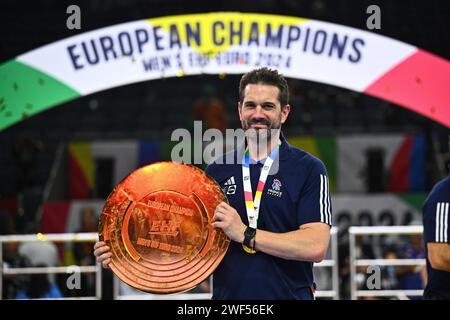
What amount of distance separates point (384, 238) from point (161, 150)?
12.3 ft

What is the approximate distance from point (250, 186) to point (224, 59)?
4034 mm

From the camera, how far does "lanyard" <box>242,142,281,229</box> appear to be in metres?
3.42

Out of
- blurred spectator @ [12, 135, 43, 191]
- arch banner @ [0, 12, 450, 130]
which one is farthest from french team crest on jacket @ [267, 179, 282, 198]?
blurred spectator @ [12, 135, 43, 191]

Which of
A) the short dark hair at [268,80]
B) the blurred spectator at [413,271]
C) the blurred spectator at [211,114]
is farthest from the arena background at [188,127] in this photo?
the short dark hair at [268,80]

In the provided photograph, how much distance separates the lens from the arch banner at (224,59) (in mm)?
7262

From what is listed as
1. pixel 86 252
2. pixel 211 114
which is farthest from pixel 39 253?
pixel 211 114

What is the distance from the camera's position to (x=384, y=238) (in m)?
12.4

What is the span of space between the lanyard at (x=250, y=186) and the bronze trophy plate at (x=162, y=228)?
177mm

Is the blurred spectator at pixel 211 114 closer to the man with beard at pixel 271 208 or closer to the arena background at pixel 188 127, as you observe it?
the arena background at pixel 188 127

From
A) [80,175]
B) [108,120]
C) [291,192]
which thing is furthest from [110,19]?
[291,192]

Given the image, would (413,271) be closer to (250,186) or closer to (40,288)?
(40,288)

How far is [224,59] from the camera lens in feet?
24.3
